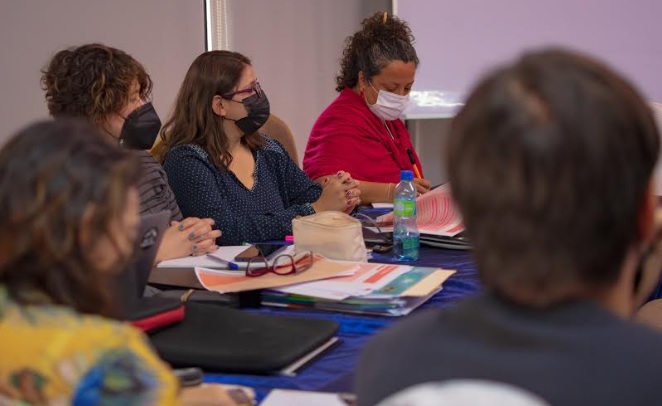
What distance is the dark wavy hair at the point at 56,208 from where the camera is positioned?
87cm

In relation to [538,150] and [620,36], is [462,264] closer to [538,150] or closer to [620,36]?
[538,150]

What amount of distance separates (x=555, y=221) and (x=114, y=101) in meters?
1.54

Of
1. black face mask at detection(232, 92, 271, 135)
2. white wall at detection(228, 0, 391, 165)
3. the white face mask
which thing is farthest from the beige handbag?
white wall at detection(228, 0, 391, 165)

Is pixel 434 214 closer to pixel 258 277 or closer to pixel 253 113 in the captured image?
pixel 253 113

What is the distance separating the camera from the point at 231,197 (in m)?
2.51

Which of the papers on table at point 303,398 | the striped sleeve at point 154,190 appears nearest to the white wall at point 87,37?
the striped sleeve at point 154,190

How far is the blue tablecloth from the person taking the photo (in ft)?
4.25

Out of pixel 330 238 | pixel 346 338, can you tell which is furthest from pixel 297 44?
pixel 346 338

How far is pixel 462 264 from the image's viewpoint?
6.63 feet

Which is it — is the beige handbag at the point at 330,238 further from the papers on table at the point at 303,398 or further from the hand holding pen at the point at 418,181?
the hand holding pen at the point at 418,181

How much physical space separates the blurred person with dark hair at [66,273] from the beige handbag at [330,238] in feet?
3.29

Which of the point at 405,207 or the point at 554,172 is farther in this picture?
the point at 405,207

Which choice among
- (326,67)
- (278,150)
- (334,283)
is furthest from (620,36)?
(334,283)

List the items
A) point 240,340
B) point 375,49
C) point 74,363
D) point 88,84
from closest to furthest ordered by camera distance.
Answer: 1. point 74,363
2. point 240,340
3. point 88,84
4. point 375,49
